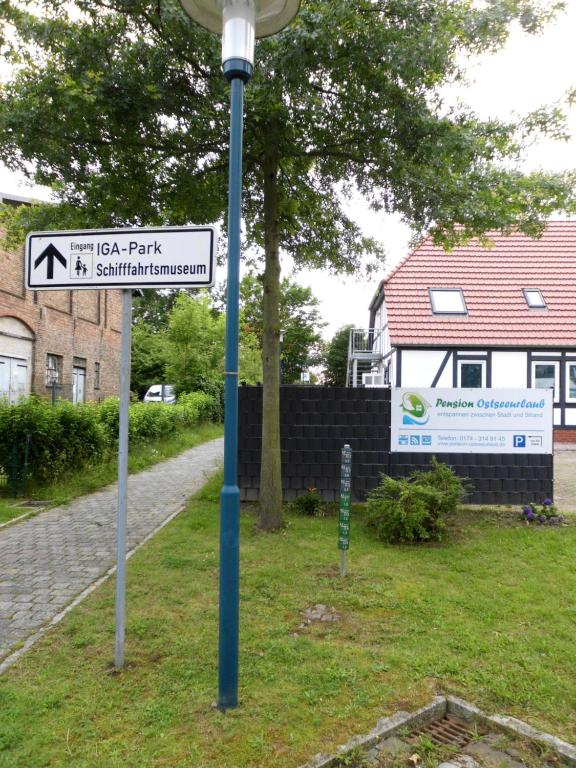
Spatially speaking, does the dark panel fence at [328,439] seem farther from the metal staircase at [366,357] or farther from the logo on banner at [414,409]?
the metal staircase at [366,357]

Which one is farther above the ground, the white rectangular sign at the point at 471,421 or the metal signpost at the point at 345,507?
the white rectangular sign at the point at 471,421

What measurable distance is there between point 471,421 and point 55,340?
17.7 metres

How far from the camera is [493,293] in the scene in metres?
20.1

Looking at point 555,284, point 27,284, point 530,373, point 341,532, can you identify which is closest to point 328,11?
point 27,284

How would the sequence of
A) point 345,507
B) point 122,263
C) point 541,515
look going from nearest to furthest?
point 122,263
point 345,507
point 541,515

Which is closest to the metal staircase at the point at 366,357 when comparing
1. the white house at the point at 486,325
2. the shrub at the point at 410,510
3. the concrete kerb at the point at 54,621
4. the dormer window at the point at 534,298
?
the white house at the point at 486,325

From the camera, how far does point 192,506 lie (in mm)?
8508

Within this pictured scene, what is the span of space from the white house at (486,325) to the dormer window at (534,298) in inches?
1.3

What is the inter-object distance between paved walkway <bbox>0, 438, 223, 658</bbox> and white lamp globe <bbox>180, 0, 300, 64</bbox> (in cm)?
400

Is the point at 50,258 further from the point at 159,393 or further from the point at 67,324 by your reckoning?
the point at 159,393

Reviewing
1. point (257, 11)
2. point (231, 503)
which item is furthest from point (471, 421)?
point (257, 11)

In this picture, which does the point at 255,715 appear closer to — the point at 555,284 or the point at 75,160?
the point at 75,160

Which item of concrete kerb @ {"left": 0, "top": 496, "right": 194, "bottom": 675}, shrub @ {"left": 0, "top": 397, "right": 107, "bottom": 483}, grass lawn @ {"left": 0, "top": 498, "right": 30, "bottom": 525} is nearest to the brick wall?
shrub @ {"left": 0, "top": 397, "right": 107, "bottom": 483}

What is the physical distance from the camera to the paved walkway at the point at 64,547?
4574 mm
